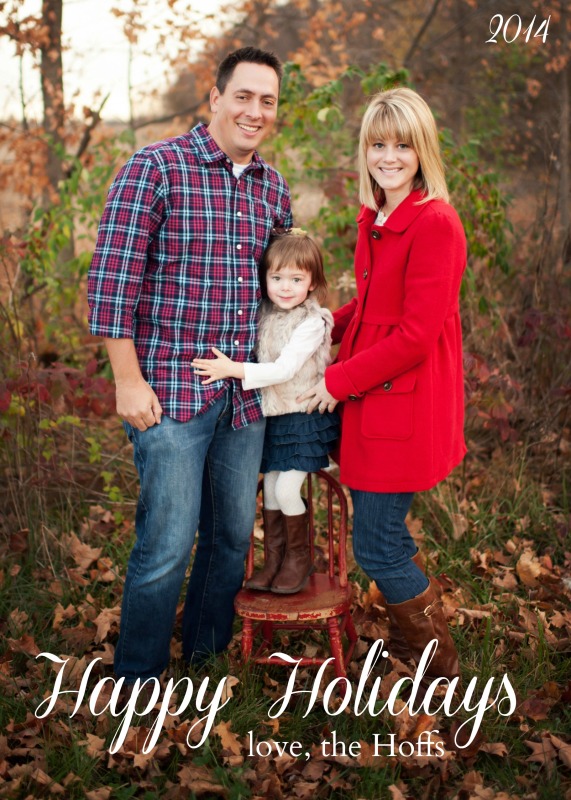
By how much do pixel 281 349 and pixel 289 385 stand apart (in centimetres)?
15

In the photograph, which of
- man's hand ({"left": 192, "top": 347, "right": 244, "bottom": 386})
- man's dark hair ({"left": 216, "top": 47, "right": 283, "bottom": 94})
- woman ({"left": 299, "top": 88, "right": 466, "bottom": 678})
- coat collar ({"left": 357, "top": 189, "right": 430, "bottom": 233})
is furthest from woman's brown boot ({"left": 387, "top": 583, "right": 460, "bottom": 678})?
man's dark hair ({"left": 216, "top": 47, "right": 283, "bottom": 94})

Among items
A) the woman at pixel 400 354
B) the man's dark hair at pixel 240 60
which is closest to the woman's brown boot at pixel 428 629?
the woman at pixel 400 354

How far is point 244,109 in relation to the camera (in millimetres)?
2906

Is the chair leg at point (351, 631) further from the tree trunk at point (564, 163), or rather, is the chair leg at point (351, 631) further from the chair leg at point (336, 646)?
the tree trunk at point (564, 163)

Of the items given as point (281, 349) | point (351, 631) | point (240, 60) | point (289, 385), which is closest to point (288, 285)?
point (281, 349)

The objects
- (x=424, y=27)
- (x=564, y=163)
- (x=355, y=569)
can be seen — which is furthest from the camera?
(x=424, y=27)

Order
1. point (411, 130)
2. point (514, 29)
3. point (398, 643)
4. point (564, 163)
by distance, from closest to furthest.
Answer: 1. point (411, 130)
2. point (398, 643)
3. point (564, 163)
4. point (514, 29)

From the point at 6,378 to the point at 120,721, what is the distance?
7.05 ft

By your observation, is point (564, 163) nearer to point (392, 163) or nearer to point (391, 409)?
point (392, 163)

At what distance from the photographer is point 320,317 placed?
10.00 ft

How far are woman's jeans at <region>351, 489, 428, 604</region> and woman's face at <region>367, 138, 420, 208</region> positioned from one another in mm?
1199

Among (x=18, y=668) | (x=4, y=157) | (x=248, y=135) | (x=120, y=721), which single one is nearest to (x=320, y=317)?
(x=248, y=135)

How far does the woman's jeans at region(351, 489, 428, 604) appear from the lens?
291 cm

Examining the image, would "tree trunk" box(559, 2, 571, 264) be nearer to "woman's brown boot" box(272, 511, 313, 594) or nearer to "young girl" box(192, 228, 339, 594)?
"young girl" box(192, 228, 339, 594)
